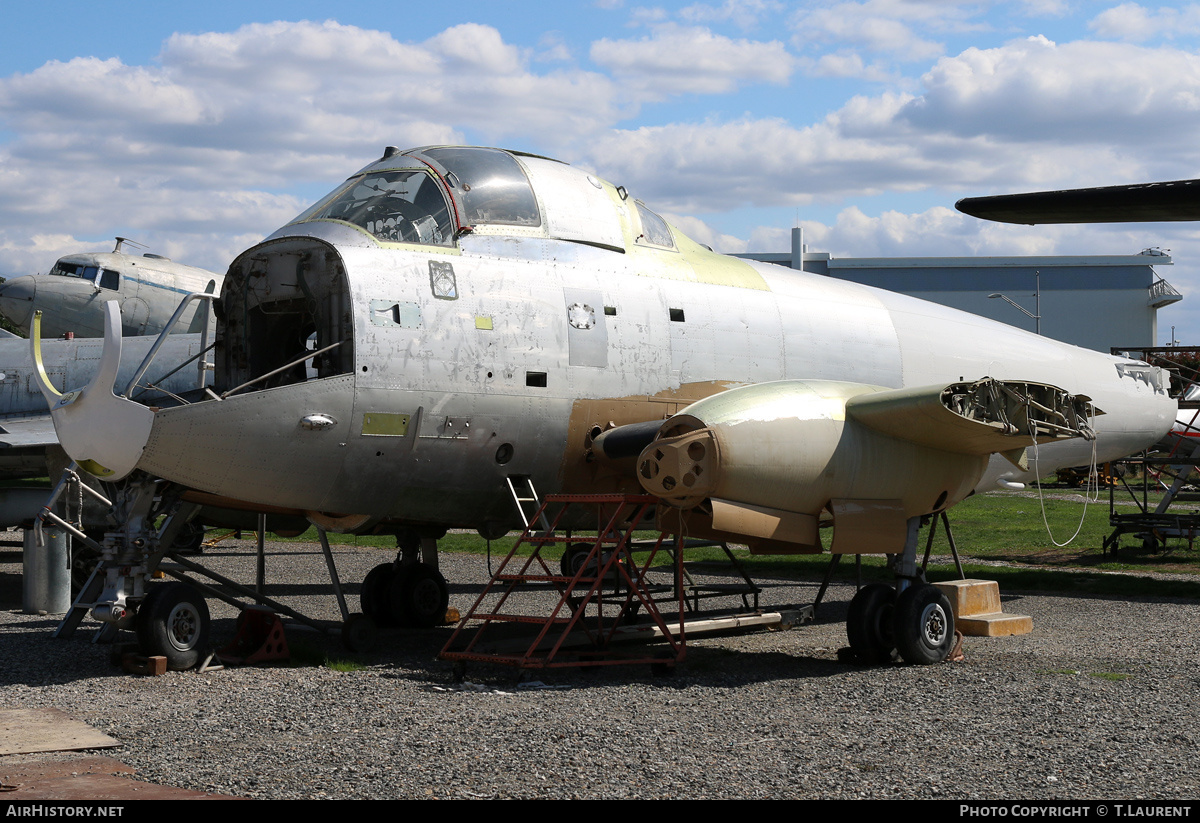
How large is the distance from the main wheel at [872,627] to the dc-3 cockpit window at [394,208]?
4872 millimetres

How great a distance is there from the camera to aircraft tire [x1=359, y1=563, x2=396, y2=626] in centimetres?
1295

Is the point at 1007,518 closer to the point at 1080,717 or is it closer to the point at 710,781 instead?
the point at 1080,717

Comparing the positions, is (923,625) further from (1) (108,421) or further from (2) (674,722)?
(1) (108,421)

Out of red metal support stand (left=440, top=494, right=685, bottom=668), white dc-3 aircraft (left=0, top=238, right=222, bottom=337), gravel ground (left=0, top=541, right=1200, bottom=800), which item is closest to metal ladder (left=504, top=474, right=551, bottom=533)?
red metal support stand (left=440, top=494, right=685, bottom=668)

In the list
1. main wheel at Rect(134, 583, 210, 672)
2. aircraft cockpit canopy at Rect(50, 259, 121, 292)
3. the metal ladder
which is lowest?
main wheel at Rect(134, 583, 210, 672)

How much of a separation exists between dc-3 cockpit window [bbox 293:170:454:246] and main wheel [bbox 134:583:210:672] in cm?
347

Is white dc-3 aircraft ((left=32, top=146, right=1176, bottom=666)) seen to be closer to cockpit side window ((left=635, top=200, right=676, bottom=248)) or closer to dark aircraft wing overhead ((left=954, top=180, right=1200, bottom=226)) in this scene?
cockpit side window ((left=635, top=200, right=676, bottom=248))

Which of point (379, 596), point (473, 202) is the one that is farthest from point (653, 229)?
point (379, 596)

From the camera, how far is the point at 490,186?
10.6m

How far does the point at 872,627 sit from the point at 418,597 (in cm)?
522

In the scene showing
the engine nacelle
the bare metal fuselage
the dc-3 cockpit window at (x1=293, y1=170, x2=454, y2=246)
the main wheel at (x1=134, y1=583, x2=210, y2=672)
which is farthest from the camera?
the dc-3 cockpit window at (x1=293, y1=170, x2=454, y2=246)

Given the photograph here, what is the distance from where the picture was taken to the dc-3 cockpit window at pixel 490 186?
10492 millimetres

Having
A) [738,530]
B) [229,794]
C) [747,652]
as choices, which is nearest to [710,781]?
[229,794]

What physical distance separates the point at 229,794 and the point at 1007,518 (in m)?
29.2
